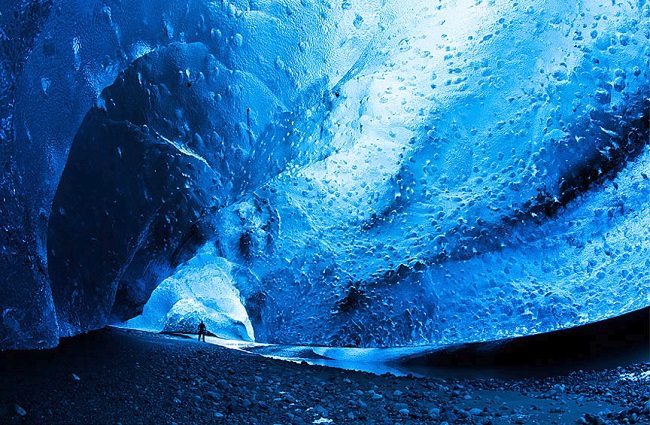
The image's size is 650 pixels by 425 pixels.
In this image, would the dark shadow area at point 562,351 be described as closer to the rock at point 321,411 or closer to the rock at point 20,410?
the rock at point 321,411

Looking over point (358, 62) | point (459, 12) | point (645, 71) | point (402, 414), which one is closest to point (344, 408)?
point (402, 414)

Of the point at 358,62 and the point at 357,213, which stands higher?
the point at 358,62

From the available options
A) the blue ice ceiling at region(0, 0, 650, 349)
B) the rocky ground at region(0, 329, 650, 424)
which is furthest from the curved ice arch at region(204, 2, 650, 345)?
the rocky ground at region(0, 329, 650, 424)

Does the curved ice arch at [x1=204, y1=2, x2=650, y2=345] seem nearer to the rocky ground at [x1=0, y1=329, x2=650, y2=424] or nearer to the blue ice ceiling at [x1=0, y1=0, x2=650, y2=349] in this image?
the blue ice ceiling at [x1=0, y1=0, x2=650, y2=349]

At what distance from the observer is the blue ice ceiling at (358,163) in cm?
348

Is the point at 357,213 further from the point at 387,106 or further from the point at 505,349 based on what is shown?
the point at 505,349

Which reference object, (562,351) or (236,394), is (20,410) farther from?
(562,351)

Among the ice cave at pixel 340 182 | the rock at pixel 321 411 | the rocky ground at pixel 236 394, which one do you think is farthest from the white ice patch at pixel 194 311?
the rock at pixel 321 411

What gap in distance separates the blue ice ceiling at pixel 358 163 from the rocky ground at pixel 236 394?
0.33 metres

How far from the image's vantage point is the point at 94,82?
3271mm

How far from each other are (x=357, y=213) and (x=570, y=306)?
4.76ft

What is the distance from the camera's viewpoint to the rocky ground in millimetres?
2393

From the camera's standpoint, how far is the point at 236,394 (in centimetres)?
300

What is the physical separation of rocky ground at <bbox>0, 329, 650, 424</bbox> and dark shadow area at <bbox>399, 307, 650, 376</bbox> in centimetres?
207
